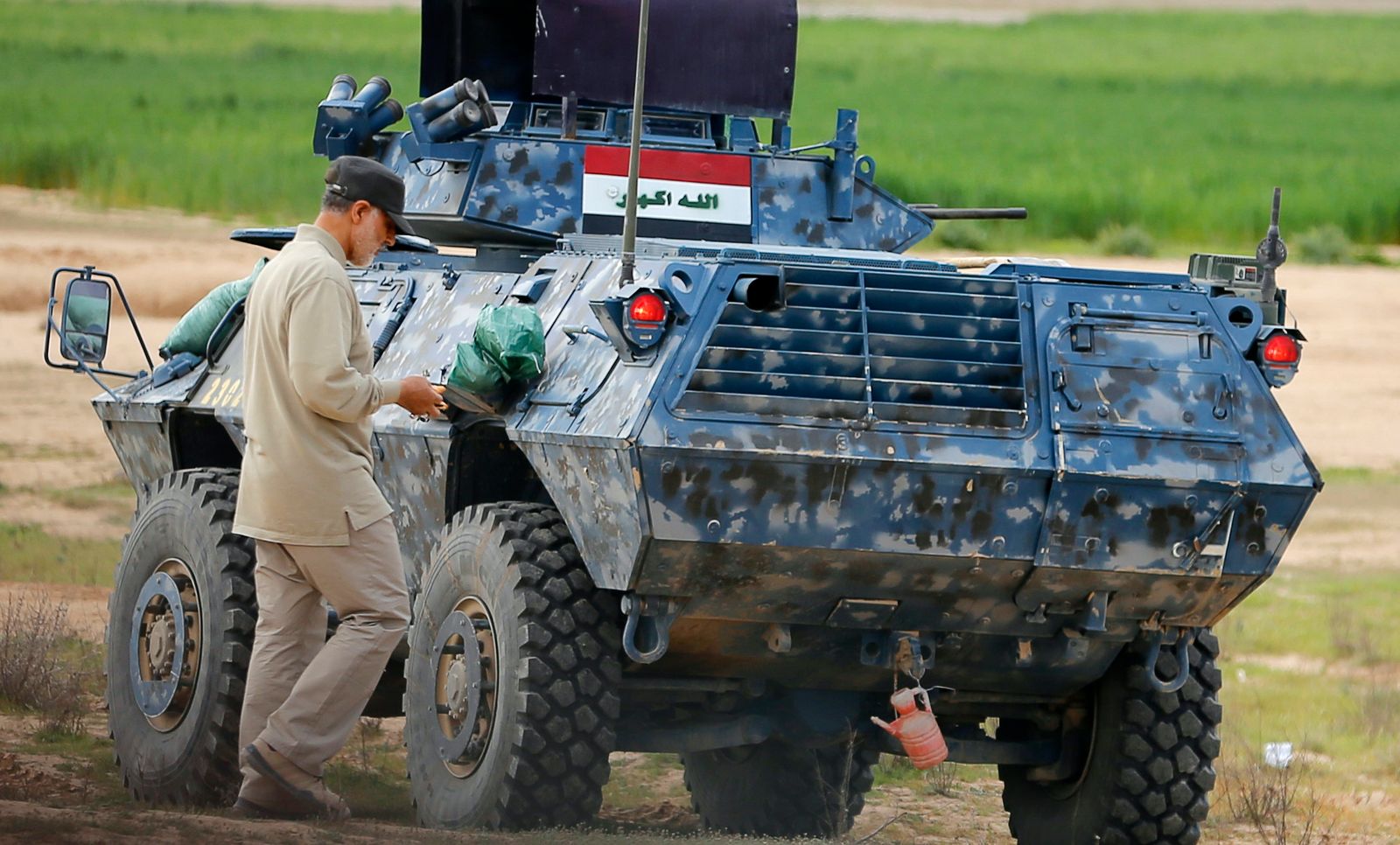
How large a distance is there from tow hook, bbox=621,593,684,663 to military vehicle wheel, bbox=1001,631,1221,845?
1.44m

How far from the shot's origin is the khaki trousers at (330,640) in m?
7.07

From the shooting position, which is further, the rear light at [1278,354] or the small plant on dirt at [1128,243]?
the small plant on dirt at [1128,243]

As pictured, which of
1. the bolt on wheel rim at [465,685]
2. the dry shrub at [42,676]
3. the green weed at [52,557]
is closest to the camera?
the bolt on wheel rim at [465,685]

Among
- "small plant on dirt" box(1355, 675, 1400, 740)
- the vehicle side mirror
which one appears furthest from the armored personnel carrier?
"small plant on dirt" box(1355, 675, 1400, 740)

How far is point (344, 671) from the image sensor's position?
23.2ft

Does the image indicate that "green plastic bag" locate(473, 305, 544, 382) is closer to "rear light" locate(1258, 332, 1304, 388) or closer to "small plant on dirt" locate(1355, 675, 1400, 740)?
"rear light" locate(1258, 332, 1304, 388)

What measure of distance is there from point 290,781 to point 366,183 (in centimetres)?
164

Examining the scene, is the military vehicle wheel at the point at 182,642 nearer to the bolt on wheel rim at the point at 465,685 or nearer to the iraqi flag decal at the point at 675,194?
the bolt on wheel rim at the point at 465,685

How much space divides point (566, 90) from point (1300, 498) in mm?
3480

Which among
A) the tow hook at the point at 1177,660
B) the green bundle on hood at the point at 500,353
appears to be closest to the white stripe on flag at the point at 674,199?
the green bundle on hood at the point at 500,353

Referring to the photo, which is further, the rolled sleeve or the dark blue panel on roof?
the dark blue panel on roof

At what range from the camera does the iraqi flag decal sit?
917 cm

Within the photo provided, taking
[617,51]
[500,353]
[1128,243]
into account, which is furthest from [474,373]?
[1128,243]

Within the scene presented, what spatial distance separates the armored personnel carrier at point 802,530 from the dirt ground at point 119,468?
1.50ft
